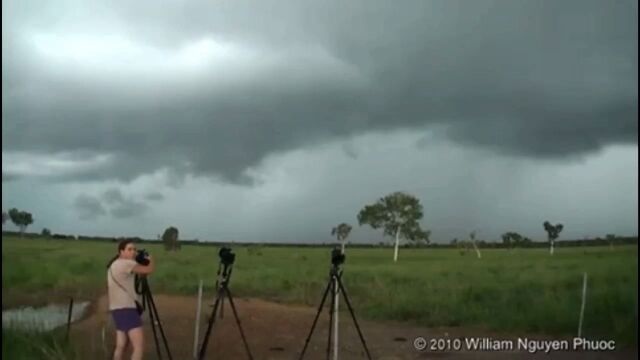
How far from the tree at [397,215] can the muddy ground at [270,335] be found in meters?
0.92

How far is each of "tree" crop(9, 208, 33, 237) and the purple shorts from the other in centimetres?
149

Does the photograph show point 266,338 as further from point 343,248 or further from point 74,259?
point 74,259

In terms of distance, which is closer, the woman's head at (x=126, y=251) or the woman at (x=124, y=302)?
the woman at (x=124, y=302)

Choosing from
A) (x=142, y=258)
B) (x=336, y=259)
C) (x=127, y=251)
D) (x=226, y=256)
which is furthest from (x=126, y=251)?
(x=336, y=259)

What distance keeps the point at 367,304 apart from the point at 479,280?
47.9 inches

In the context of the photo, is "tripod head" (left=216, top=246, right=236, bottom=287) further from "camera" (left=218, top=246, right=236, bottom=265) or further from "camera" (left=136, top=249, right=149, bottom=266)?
"camera" (left=136, top=249, right=149, bottom=266)

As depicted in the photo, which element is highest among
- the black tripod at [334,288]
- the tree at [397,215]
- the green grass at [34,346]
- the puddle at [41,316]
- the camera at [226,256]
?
the tree at [397,215]

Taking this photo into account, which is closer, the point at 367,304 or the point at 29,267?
the point at 29,267

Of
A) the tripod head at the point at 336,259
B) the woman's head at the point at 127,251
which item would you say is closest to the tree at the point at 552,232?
the tripod head at the point at 336,259

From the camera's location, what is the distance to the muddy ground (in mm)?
8047

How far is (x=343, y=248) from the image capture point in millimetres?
8562

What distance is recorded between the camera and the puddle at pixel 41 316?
26.0 feet

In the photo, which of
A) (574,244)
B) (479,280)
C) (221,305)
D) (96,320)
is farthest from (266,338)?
(574,244)

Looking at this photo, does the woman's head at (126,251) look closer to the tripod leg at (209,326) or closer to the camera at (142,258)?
the camera at (142,258)
